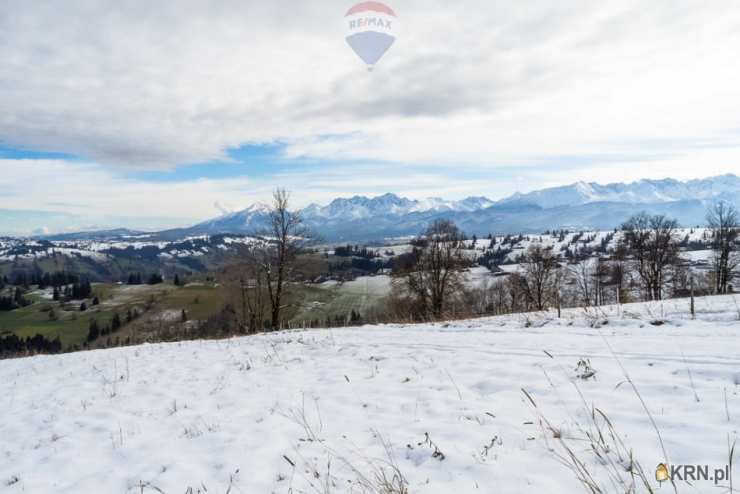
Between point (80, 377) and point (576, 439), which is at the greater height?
point (576, 439)

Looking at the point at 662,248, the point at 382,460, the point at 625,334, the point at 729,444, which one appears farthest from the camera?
the point at 662,248

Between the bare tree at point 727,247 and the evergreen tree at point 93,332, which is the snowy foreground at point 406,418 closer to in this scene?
the bare tree at point 727,247

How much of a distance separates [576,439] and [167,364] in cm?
1058

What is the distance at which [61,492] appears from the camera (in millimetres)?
4254

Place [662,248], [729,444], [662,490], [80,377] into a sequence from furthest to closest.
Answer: [662,248]
[80,377]
[729,444]
[662,490]

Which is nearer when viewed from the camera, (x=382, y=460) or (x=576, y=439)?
(x=576, y=439)

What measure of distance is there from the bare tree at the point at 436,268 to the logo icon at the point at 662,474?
98.4 feet

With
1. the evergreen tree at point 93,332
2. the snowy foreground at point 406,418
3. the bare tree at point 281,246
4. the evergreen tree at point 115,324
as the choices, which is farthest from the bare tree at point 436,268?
the evergreen tree at point 115,324

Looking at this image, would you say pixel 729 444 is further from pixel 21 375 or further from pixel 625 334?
pixel 21 375

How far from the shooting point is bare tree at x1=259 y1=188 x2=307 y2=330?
82.8 ft

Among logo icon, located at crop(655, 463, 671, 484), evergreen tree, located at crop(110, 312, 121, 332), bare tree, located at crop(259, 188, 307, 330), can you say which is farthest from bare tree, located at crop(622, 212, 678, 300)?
evergreen tree, located at crop(110, 312, 121, 332)

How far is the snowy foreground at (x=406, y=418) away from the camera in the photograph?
11.6 feet

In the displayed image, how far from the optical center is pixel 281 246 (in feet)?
83.9

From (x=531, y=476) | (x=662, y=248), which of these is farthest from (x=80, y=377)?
(x=662, y=248)
